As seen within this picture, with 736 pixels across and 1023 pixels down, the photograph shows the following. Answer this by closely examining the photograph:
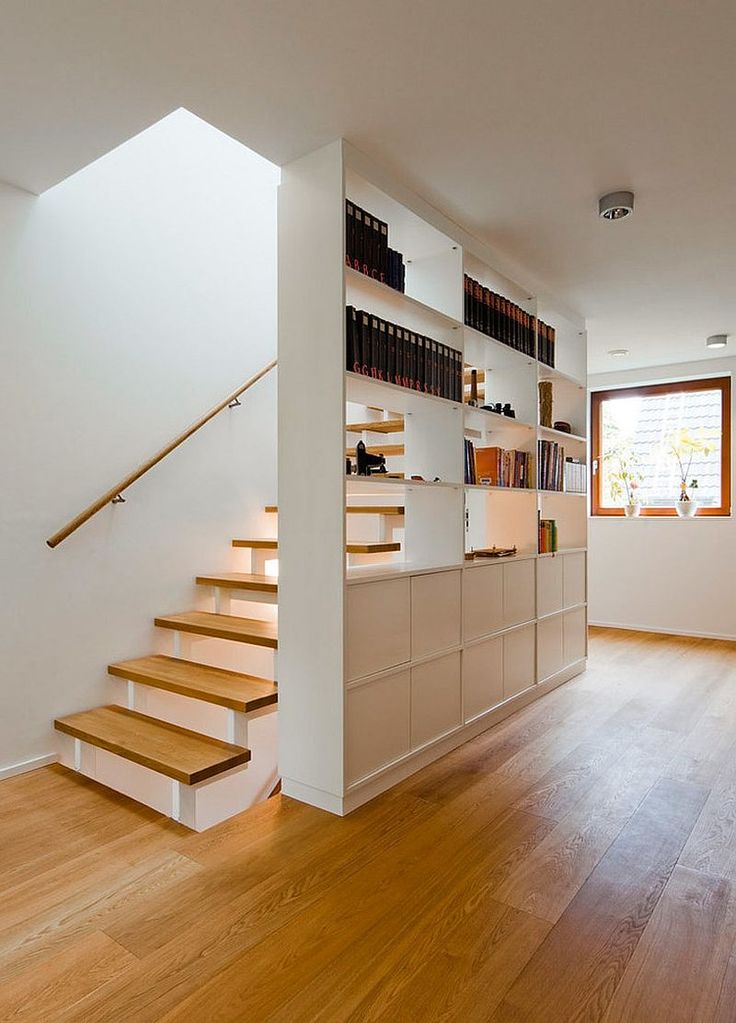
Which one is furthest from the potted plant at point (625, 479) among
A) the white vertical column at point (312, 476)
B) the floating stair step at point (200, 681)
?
the white vertical column at point (312, 476)

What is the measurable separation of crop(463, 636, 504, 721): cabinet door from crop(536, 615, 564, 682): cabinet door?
51 cm

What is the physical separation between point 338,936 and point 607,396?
18.2 feet

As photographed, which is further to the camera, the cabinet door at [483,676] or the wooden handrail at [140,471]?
the cabinet door at [483,676]

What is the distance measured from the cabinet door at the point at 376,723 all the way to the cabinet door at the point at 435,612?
0.57 ft

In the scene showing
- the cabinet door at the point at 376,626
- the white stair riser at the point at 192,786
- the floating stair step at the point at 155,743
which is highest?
the cabinet door at the point at 376,626

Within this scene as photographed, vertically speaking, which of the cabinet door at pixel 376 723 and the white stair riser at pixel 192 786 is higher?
the cabinet door at pixel 376 723

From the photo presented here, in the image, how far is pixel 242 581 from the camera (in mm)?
3242

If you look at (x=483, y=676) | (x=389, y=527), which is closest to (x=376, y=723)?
(x=483, y=676)

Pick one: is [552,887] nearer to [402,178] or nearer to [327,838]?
[327,838]

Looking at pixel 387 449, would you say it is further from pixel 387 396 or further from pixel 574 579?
pixel 574 579

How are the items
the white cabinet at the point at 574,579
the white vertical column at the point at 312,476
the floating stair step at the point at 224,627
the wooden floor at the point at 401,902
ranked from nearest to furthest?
the wooden floor at the point at 401,902 < the white vertical column at the point at 312,476 < the floating stair step at the point at 224,627 < the white cabinet at the point at 574,579

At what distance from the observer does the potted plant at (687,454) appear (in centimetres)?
571

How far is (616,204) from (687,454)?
143 inches

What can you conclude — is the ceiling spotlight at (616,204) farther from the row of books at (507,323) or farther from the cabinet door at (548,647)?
the cabinet door at (548,647)
